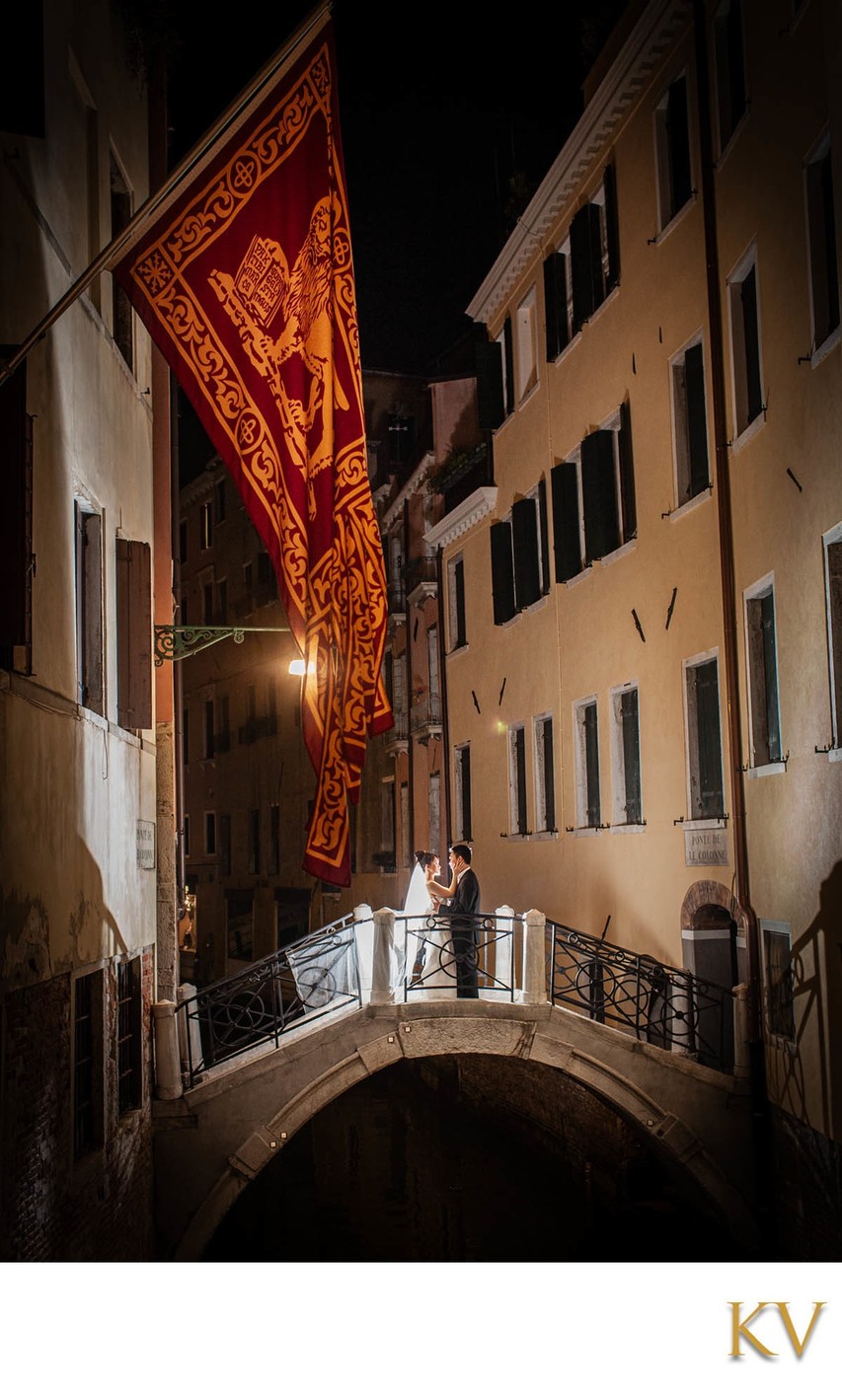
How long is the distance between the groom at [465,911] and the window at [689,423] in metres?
2.55

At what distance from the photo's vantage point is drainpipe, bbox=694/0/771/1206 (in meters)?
8.19

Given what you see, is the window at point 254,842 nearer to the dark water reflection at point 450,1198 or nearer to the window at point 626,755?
the dark water reflection at point 450,1198

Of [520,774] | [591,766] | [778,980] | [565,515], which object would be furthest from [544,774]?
→ [778,980]

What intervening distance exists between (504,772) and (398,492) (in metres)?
5.67

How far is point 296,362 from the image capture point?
6324 millimetres

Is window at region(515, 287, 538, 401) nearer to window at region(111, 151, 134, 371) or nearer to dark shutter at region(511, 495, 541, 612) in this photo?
dark shutter at region(511, 495, 541, 612)

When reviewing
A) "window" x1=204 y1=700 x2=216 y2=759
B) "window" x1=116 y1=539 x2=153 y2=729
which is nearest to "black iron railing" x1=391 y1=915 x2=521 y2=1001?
"window" x1=116 y1=539 x2=153 y2=729

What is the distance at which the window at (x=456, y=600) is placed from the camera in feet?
49.5

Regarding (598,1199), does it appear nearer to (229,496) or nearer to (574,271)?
(574,271)

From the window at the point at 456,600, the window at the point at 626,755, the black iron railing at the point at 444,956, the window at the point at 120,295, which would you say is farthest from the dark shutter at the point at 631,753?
the window at the point at 456,600

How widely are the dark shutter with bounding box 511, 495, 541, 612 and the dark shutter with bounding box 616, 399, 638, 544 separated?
6.64ft

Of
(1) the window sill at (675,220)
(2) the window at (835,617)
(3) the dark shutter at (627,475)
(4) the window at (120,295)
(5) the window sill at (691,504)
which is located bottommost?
(2) the window at (835,617)

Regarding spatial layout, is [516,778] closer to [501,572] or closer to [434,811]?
[501,572]
